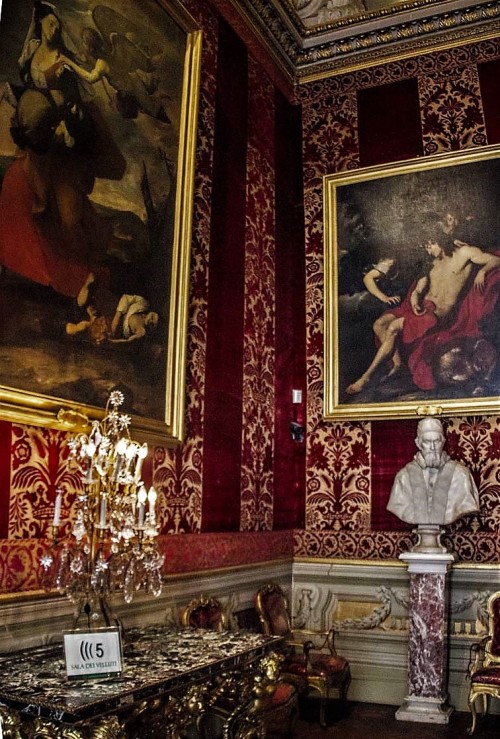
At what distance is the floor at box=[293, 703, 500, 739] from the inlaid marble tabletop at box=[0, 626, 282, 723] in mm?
1735

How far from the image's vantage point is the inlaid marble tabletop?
3012 millimetres

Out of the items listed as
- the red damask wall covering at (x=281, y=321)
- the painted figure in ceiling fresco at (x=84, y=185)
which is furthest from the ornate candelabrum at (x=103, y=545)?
the red damask wall covering at (x=281, y=321)

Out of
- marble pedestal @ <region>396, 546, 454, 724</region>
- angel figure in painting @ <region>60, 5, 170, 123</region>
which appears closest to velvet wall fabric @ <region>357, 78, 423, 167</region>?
angel figure in painting @ <region>60, 5, 170, 123</region>

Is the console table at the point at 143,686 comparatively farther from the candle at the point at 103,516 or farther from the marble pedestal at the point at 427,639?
the marble pedestal at the point at 427,639

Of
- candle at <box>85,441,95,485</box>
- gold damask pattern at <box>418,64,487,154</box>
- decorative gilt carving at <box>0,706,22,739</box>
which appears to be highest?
gold damask pattern at <box>418,64,487,154</box>

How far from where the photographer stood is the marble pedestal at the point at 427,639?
239 inches

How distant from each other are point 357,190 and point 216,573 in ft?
14.2

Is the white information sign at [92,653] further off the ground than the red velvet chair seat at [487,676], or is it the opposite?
the white information sign at [92,653]

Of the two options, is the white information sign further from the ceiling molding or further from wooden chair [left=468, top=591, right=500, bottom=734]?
the ceiling molding

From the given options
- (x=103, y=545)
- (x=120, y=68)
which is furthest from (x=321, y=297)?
(x=103, y=545)

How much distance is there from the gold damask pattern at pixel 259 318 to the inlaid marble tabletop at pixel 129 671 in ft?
7.33

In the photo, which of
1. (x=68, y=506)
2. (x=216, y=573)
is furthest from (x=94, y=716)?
(x=216, y=573)

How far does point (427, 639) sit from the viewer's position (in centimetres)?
616

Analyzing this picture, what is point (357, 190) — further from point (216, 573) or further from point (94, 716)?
point (94, 716)
